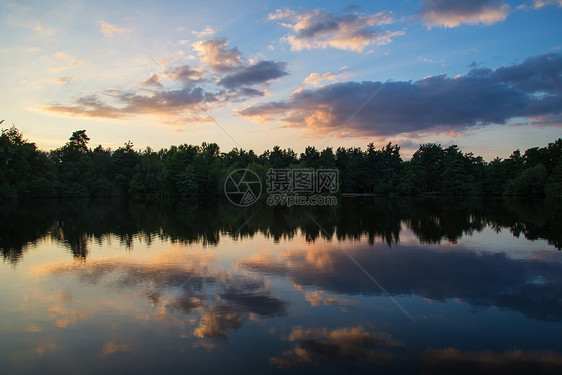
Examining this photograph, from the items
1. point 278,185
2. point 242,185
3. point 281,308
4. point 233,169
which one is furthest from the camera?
point 233,169

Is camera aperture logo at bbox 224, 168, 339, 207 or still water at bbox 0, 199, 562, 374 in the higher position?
camera aperture logo at bbox 224, 168, 339, 207

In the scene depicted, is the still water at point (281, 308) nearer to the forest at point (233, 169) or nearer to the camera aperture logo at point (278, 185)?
the camera aperture logo at point (278, 185)

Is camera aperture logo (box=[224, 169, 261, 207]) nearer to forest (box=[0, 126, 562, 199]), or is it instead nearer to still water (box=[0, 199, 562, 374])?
forest (box=[0, 126, 562, 199])

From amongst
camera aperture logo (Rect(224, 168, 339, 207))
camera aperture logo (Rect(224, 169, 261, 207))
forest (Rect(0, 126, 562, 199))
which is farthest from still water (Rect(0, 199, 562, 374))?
forest (Rect(0, 126, 562, 199))

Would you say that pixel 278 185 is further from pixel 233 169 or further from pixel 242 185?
pixel 233 169

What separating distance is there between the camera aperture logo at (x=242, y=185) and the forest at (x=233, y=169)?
1.74 meters

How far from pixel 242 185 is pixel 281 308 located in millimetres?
61472

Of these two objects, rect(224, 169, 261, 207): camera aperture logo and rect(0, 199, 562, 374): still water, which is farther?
rect(224, 169, 261, 207): camera aperture logo

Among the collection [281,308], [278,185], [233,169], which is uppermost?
[233,169]

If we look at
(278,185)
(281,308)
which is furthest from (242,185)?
(281,308)

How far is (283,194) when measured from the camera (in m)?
61.8

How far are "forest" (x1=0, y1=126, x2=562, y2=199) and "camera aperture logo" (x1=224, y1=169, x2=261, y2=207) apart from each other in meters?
1.74

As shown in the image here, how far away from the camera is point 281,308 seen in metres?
8.02

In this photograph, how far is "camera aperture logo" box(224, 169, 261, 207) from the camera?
66125 mm
